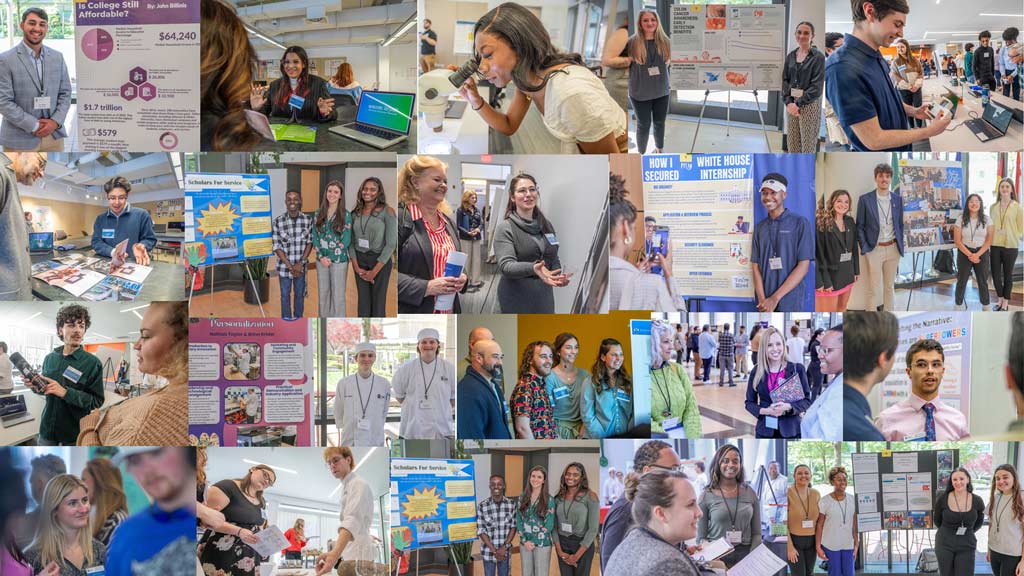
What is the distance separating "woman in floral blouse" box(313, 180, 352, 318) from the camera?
4.66 meters

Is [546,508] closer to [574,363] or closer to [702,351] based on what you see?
[574,363]

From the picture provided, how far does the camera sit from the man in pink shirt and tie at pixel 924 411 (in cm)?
471

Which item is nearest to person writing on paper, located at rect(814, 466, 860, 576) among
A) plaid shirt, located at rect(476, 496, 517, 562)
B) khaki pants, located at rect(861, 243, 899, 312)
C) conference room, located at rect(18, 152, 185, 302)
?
khaki pants, located at rect(861, 243, 899, 312)

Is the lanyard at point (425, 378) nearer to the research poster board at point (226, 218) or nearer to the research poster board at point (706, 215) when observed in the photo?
the research poster board at point (226, 218)

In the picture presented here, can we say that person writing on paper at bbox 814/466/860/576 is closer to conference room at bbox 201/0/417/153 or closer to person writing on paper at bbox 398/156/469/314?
person writing on paper at bbox 398/156/469/314

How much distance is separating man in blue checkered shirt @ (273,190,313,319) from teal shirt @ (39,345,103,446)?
89 cm

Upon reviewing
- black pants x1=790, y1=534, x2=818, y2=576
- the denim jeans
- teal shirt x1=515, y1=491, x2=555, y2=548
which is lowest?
black pants x1=790, y1=534, x2=818, y2=576

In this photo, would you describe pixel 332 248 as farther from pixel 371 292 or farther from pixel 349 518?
pixel 349 518

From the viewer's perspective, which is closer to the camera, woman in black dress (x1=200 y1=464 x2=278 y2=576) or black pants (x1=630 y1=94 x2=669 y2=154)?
black pants (x1=630 y1=94 x2=669 y2=154)

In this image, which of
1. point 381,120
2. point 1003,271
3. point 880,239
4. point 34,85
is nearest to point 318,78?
point 381,120

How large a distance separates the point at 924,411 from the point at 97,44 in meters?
3.89

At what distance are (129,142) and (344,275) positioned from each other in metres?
1.07

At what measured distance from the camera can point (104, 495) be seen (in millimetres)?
4719

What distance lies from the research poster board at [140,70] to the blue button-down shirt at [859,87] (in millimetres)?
2710
